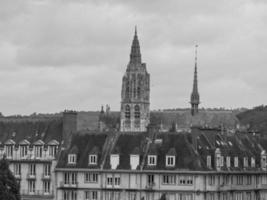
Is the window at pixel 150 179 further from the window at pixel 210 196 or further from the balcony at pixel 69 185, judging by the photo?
the balcony at pixel 69 185

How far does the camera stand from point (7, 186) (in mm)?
127938

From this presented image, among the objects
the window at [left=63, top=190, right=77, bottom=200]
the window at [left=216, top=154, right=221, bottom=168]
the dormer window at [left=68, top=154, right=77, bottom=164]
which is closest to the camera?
the window at [left=216, top=154, right=221, bottom=168]

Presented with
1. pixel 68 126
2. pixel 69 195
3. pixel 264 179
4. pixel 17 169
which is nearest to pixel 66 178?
pixel 69 195

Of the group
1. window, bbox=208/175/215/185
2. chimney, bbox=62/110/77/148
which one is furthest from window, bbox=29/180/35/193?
window, bbox=208/175/215/185

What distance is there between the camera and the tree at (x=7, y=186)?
125 m

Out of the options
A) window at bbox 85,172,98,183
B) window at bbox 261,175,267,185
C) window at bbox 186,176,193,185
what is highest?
window at bbox 261,175,267,185

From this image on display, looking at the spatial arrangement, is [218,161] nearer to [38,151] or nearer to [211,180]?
[211,180]

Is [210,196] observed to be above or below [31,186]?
below

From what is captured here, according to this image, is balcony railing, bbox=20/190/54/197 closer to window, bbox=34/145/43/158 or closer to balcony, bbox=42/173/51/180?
balcony, bbox=42/173/51/180

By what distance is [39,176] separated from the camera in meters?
158

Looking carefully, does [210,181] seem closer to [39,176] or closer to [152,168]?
[152,168]

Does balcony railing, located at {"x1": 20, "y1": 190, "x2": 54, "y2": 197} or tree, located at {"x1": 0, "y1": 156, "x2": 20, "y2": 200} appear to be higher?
balcony railing, located at {"x1": 20, "y1": 190, "x2": 54, "y2": 197}

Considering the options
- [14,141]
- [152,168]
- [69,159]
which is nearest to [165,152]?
[152,168]

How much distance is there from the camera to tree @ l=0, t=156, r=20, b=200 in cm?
12538
